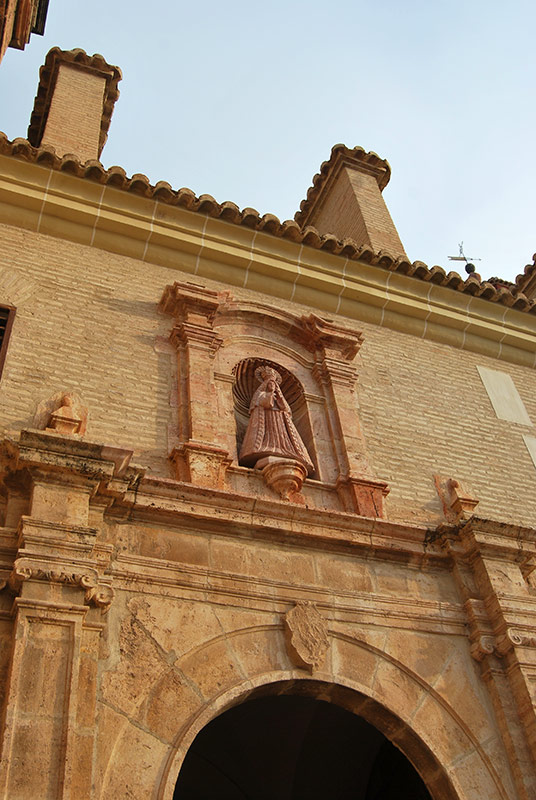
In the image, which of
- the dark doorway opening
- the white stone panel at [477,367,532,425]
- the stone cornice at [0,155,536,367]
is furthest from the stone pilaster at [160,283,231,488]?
the white stone panel at [477,367,532,425]

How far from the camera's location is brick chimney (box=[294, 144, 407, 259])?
10.9 m

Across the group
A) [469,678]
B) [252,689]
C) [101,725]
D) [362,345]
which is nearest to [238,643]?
[252,689]

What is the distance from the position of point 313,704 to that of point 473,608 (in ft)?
6.60

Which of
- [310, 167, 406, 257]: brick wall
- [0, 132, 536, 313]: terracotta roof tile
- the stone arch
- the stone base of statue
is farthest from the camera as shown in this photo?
[310, 167, 406, 257]: brick wall

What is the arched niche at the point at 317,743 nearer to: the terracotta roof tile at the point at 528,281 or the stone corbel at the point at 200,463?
the stone corbel at the point at 200,463

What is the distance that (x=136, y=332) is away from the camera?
7215 mm

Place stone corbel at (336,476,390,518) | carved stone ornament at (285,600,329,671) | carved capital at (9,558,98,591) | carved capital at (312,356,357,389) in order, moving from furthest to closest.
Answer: carved capital at (312,356,357,389) < stone corbel at (336,476,390,518) < carved stone ornament at (285,600,329,671) < carved capital at (9,558,98,591)

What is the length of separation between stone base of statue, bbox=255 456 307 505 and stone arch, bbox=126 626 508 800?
122 cm

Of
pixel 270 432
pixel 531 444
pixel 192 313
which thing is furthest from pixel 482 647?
pixel 192 313

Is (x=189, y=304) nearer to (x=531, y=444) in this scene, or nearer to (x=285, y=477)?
(x=285, y=477)

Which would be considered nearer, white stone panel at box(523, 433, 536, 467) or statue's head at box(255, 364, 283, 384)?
statue's head at box(255, 364, 283, 384)

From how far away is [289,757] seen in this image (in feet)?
24.5

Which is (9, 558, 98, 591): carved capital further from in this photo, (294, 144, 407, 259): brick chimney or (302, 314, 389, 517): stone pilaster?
(294, 144, 407, 259): brick chimney

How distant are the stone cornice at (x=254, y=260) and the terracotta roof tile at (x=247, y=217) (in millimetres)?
57
